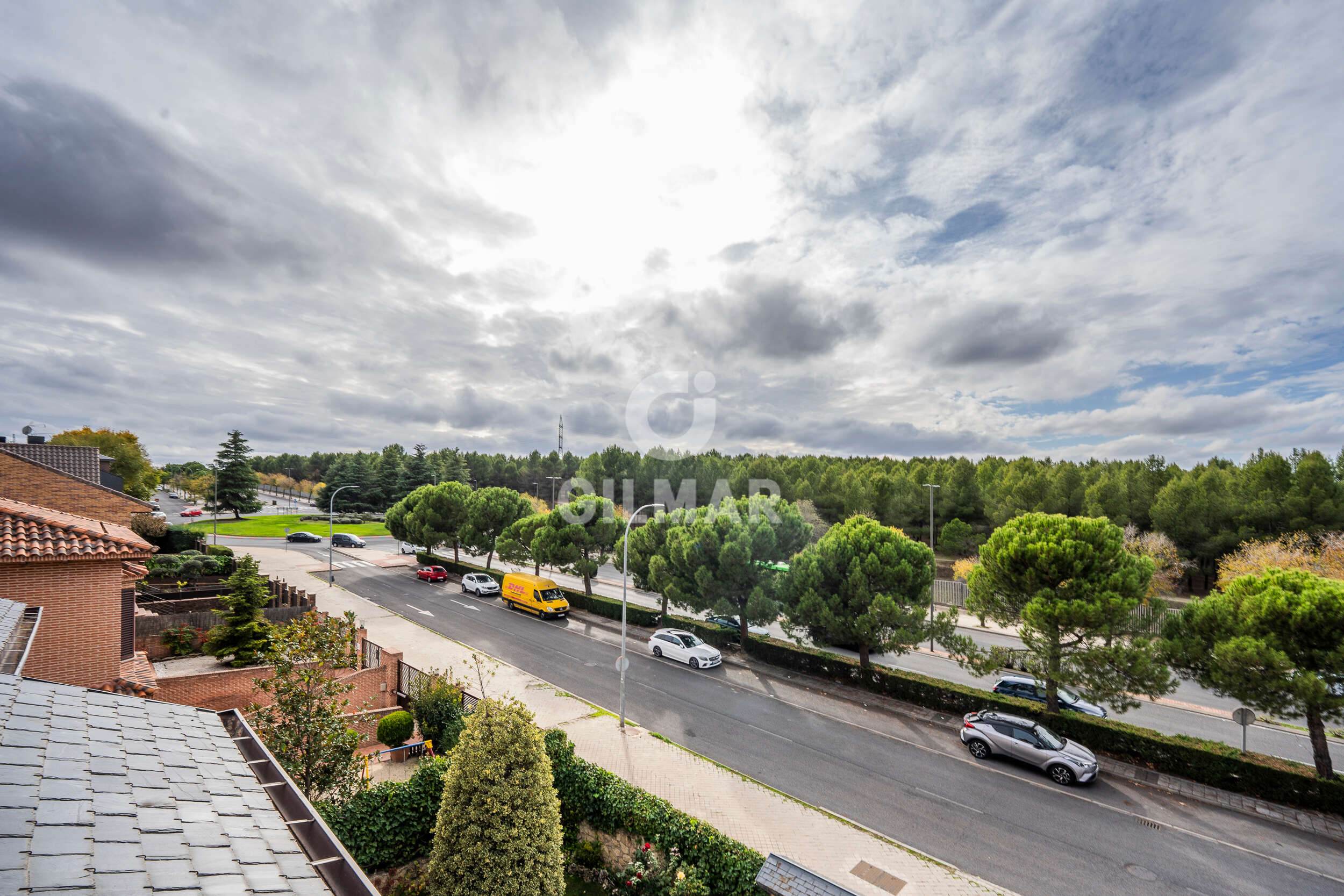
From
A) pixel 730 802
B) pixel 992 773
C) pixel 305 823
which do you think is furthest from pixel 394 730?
pixel 992 773

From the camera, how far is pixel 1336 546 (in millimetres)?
31344

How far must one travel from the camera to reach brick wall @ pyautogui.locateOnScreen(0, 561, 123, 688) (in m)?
11.1

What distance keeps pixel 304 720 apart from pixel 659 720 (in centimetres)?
1152

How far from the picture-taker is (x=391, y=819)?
11.7 meters

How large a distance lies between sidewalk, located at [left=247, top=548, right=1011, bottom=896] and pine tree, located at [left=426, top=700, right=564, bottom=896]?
542 centimetres

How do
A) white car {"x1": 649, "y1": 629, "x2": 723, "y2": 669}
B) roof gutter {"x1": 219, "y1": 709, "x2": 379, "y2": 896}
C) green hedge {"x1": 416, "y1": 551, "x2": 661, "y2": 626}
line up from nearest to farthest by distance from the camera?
roof gutter {"x1": 219, "y1": 709, "x2": 379, "y2": 896}, white car {"x1": 649, "y1": 629, "x2": 723, "y2": 669}, green hedge {"x1": 416, "y1": 551, "x2": 661, "y2": 626}

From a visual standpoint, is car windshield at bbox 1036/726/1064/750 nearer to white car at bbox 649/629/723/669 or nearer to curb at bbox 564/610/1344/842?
curb at bbox 564/610/1344/842

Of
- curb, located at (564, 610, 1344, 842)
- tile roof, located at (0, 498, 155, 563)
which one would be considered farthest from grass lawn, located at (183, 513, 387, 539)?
curb, located at (564, 610, 1344, 842)

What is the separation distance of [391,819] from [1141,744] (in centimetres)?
2107

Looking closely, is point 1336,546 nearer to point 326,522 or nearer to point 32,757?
point 32,757

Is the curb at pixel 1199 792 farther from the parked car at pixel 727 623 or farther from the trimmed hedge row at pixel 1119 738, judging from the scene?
the parked car at pixel 727 623

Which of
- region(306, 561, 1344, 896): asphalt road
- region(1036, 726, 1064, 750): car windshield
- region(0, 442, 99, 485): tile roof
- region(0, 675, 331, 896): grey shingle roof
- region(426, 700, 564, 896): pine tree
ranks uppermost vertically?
region(0, 442, 99, 485): tile roof

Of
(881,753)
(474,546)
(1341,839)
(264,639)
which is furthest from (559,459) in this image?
(1341,839)

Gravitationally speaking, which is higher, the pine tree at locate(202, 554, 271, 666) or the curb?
the pine tree at locate(202, 554, 271, 666)
